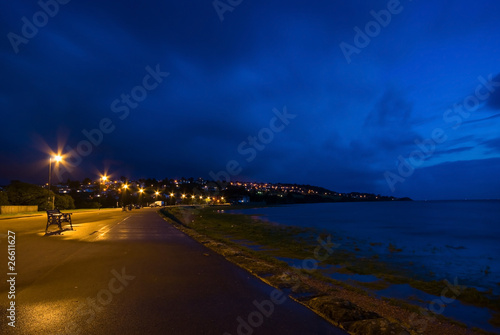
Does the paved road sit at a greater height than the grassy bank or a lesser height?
greater

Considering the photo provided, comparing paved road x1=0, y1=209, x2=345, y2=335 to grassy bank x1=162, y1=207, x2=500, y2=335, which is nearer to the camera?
paved road x1=0, y1=209, x2=345, y2=335

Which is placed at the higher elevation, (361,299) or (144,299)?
(144,299)

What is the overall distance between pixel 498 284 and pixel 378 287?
5.40 m

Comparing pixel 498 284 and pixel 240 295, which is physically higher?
pixel 240 295

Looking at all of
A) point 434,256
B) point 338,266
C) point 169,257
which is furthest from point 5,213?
point 434,256

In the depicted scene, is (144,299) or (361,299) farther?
(361,299)

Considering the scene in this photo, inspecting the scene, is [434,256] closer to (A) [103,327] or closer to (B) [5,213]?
(A) [103,327]

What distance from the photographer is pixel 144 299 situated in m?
6.19

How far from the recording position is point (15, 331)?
462 centimetres

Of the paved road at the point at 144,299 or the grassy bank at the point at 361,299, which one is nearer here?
the paved road at the point at 144,299

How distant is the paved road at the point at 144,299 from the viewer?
4.92m

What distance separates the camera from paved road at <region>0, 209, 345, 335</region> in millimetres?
4922

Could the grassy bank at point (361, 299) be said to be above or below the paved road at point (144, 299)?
below

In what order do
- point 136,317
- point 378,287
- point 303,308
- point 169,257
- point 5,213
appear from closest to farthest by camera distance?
1. point 136,317
2. point 303,308
3. point 378,287
4. point 169,257
5. point 5,213
